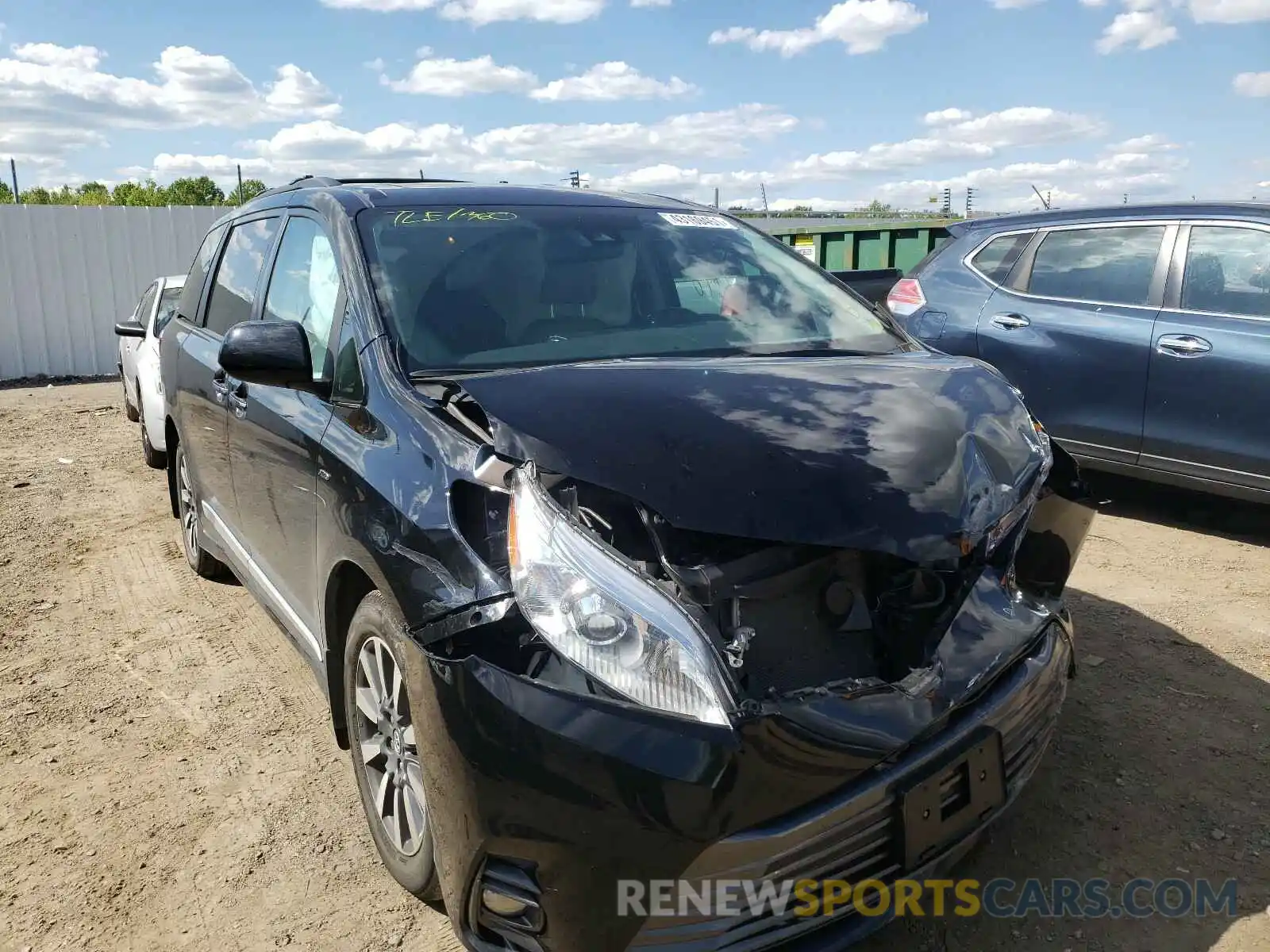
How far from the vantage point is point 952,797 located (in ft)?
6.37

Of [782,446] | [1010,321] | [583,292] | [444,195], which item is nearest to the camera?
[782,446]

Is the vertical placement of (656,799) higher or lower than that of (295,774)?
higher

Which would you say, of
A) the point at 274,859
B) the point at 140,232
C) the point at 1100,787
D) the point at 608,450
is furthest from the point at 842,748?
the point at 140,232

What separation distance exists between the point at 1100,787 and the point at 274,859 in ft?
7.81

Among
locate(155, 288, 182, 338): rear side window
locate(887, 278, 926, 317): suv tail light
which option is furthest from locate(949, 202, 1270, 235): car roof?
locate(155, 288, 182, 338): rear side window

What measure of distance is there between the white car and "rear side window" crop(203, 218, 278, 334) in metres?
2.13

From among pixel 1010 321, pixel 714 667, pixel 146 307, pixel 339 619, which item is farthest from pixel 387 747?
pixel 146 307

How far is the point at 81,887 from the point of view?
2578 mm

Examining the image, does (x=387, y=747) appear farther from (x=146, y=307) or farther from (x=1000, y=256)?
(x=146, y=307)

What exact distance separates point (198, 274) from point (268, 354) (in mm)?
2367

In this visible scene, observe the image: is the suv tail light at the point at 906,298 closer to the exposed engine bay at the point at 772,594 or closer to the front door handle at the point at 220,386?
the front door handle at the point at 220,386

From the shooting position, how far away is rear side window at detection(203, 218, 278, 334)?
3666 millimetres

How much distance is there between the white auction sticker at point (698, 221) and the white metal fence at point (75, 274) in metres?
12.5

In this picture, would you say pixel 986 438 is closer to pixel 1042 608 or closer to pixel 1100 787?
pixel 1042 608
